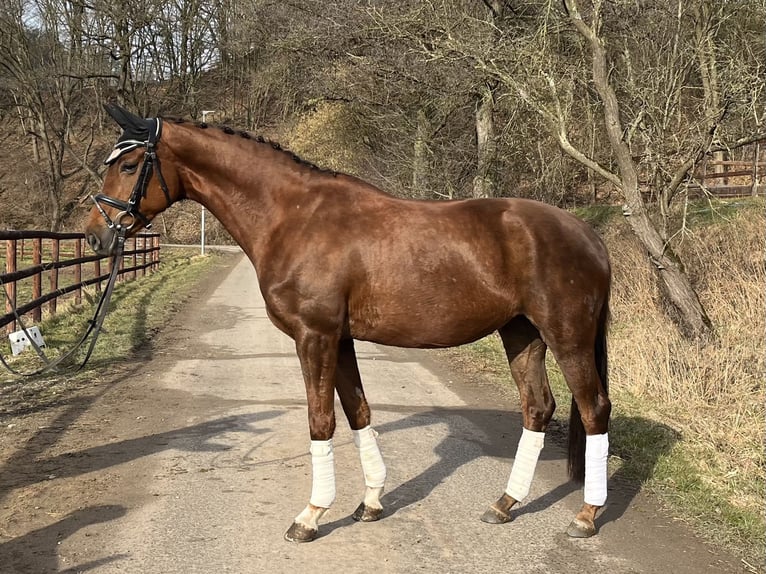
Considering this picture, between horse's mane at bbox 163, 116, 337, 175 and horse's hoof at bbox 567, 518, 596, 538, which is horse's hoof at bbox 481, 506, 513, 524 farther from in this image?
horse's mane at bbox 163, 116, 337, 175

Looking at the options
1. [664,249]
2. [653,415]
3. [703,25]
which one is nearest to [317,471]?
[653,415]

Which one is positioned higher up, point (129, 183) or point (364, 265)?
point (129, 183)

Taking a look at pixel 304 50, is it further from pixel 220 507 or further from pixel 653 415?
pixel 220 507

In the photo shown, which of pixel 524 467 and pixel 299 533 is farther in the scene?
pixel 524 467

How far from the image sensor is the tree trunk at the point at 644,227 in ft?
29.3

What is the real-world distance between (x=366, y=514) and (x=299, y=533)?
0.48 m

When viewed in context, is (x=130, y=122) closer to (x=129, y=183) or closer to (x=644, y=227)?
(x=129, y=183)

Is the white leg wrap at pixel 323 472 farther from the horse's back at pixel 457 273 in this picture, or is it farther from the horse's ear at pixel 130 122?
the horse's ear at pixel 130 122

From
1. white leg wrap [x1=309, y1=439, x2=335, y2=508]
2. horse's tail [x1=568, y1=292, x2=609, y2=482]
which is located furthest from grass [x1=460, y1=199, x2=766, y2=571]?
white leg wrap [x1=309, y1=439, x2=335, y2=508]

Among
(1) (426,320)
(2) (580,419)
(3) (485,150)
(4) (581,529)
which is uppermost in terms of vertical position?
(3) (485,150)

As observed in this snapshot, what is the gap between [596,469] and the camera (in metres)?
4.13

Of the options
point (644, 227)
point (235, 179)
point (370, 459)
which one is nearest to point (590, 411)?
point (370, 459)

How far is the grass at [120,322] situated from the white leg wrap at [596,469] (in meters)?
5.72

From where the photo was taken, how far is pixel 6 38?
1246 inches
